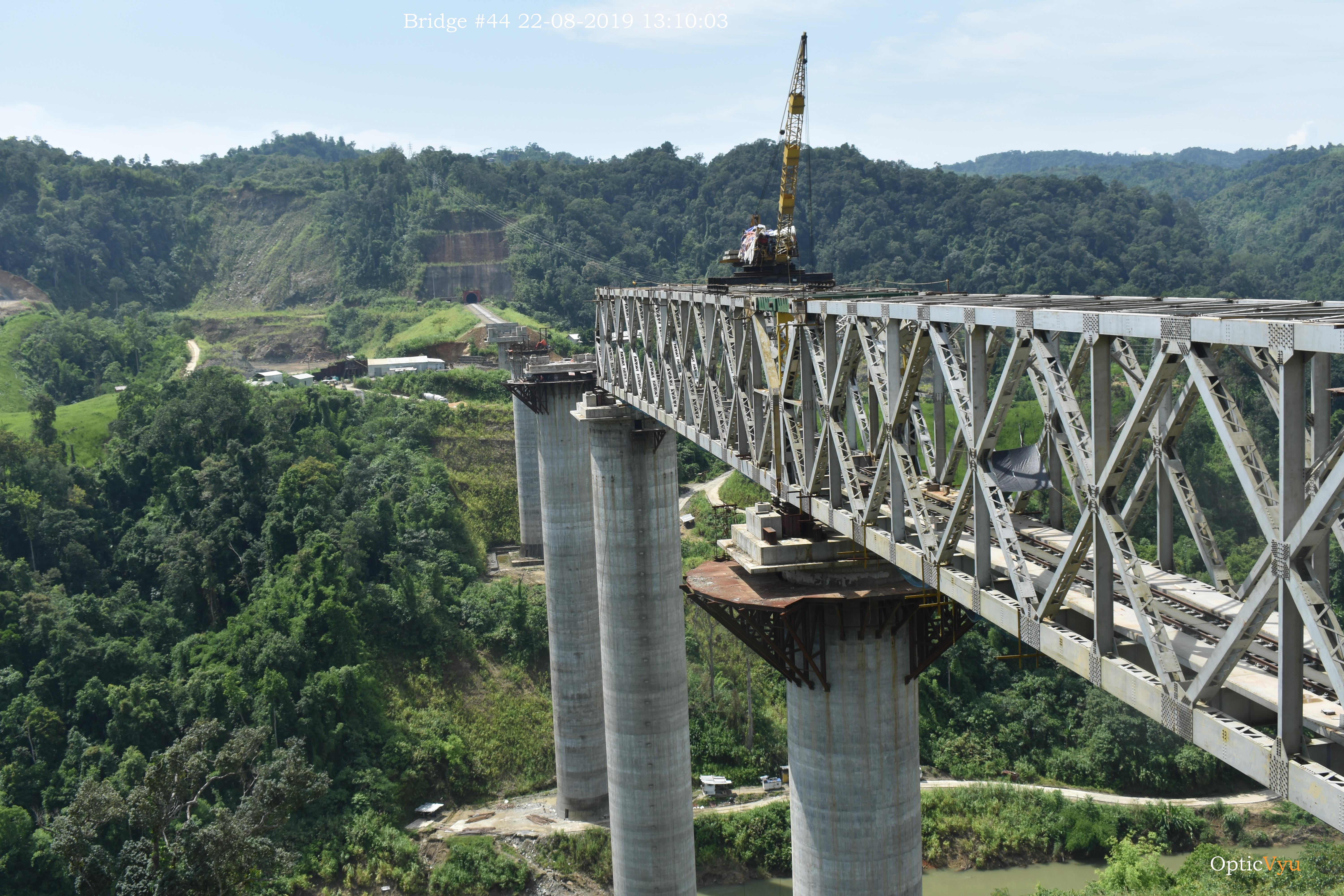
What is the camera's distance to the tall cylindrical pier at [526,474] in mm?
64188

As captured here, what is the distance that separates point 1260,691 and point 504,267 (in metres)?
134

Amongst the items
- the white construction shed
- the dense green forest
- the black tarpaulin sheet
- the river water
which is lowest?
the river water

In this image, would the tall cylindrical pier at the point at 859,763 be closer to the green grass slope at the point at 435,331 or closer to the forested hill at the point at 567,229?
the green grass slope at the point at 435,331

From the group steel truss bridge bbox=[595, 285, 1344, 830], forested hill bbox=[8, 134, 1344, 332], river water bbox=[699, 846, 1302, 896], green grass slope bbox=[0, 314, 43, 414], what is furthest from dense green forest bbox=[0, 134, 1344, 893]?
forested hill bbox=[8, 134, 1344, 332]

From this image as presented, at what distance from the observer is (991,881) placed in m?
50.7

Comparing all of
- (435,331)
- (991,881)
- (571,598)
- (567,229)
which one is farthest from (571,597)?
(567,229)

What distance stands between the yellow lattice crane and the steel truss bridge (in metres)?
8.14

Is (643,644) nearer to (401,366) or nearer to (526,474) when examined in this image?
(526,474)

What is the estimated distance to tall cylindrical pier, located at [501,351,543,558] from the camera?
6419 cm

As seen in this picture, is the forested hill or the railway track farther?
the forested hill

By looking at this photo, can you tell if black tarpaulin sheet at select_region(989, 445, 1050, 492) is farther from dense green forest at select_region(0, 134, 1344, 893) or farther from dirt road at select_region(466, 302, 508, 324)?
dirt road at select_region(466, 302, 508, 324)

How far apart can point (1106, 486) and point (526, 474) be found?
58717mm

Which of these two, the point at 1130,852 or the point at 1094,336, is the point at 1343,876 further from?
the point at 1094,336

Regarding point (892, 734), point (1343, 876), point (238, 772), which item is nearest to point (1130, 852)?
point (1343, 876)
